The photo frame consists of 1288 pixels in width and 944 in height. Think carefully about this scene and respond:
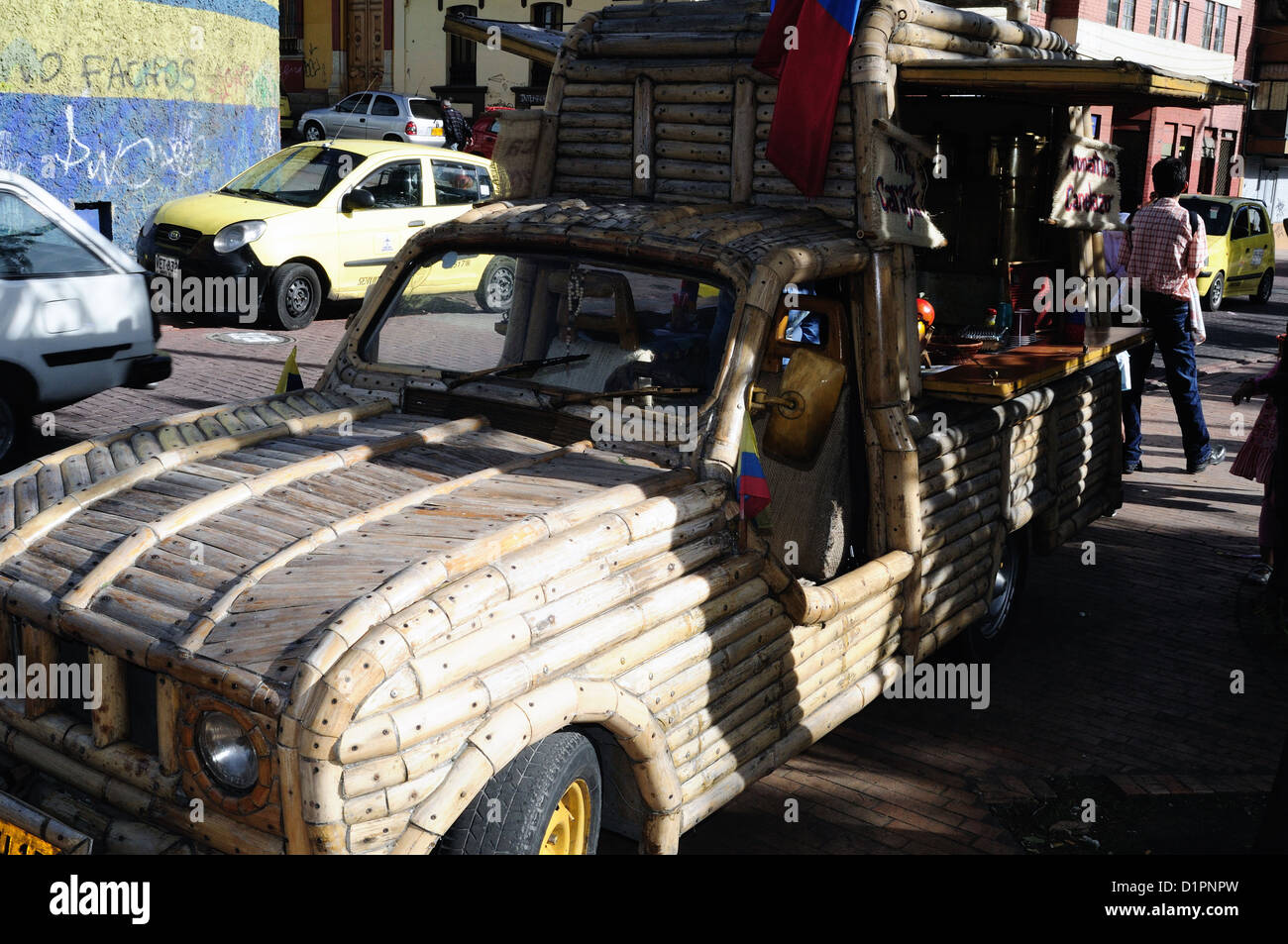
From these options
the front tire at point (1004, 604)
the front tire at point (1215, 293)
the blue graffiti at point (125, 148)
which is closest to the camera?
the front tire at point (1004, 604)

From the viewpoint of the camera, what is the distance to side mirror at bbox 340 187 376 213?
537 inches

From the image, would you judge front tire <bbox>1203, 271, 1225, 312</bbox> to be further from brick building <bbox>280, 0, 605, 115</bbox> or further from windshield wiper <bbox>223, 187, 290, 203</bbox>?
brick building <bbox>280, 0, 605, 115</bbox>

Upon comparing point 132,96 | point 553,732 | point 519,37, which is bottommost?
point 553,732

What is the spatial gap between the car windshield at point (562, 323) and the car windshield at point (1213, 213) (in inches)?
677

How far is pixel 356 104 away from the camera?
2917 cm

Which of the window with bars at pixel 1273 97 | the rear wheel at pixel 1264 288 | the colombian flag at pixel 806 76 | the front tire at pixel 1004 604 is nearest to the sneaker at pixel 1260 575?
the front tire at pixel 1004 604

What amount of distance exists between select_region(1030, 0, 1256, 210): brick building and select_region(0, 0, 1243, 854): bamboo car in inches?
1036

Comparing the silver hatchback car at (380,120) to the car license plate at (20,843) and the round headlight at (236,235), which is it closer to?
the round headlight at (236,235)

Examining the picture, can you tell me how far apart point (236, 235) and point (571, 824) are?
10876 mm

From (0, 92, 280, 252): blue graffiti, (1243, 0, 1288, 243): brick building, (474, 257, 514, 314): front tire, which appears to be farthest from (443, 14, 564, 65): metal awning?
(1243, 0, 1288, 243): brick building

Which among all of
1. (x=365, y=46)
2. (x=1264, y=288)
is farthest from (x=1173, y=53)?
(x=365, y=46)

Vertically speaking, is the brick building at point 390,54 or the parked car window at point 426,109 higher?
the brick building at point 390,54

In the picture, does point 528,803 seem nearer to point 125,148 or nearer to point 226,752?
point 226,752

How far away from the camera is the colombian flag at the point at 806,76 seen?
469 cm
